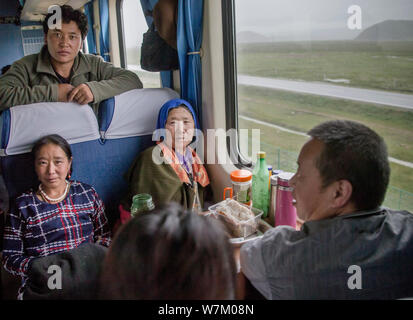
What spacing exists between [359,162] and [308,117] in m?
1.02

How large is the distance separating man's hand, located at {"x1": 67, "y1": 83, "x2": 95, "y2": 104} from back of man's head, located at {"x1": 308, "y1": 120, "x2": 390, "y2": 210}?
1658 millimetres

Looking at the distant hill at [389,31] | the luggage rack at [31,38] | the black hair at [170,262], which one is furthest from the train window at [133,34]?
the black hair at [170,262]

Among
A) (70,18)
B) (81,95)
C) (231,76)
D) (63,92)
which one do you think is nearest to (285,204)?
(231,76)

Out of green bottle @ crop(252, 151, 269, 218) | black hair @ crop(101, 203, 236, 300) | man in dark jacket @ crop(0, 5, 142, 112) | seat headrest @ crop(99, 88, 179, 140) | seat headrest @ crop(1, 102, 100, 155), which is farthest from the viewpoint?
seat headrest @ crop(99, 88, 179, 140)

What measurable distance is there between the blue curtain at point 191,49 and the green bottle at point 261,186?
1.05m

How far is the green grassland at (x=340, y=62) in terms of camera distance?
1.48 meters

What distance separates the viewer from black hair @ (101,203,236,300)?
1.72 ft

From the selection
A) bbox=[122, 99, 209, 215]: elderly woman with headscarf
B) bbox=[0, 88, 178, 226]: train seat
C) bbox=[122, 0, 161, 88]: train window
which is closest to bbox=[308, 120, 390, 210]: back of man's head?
bbox=[122, 99, 209, 215]: elderly woman with headscarf

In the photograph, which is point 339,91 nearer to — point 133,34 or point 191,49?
point 191,49

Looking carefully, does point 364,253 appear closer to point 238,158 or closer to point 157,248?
point 157,248

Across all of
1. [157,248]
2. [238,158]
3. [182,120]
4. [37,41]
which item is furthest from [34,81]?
[37,41]

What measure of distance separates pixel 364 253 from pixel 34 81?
2.32m

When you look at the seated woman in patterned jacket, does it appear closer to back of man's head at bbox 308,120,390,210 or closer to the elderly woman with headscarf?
the elderly woman with headscarf

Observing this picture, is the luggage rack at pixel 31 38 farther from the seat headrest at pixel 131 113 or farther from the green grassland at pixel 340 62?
the green grassland at pixel 340 62
